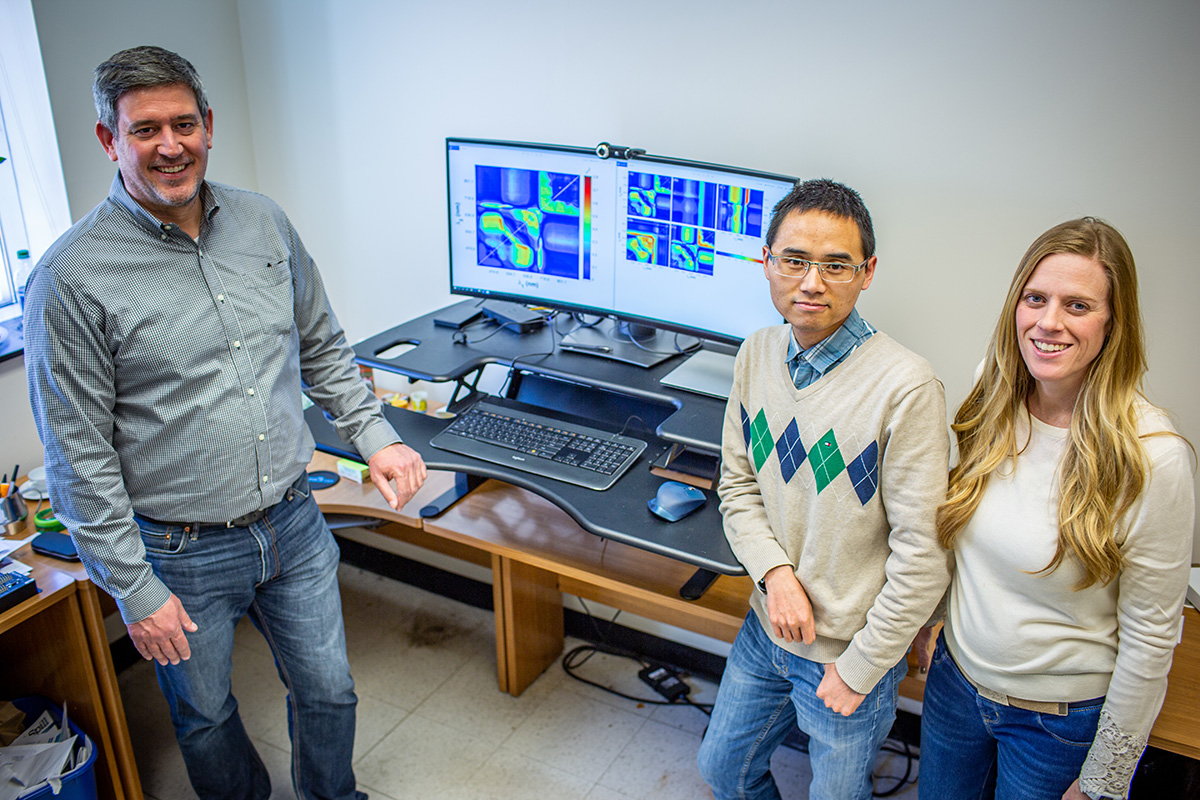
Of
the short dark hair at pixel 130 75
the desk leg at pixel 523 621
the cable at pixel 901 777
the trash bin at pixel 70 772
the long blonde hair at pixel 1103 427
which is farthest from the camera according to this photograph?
the desk leg at pixel 523 621

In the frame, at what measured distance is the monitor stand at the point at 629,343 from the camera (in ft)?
7.04

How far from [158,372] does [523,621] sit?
1277mm

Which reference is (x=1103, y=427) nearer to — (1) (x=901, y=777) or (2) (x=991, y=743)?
(2) (x=991, y=743)

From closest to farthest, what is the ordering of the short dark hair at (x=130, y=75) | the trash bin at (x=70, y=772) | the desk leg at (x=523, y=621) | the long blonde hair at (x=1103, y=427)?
the long blonde hair at (x=1103, y=427)
the short dark hair at (x=130, y=75)
the trash bin at (x=70, y=772)
the desk leg at (x=523, y=621)

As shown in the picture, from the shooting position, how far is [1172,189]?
68.2 inches

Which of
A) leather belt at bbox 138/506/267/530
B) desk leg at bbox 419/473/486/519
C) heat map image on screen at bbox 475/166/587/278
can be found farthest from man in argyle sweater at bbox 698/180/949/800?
leather belt at bbox 138/506/267/530

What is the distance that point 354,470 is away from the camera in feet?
7.43

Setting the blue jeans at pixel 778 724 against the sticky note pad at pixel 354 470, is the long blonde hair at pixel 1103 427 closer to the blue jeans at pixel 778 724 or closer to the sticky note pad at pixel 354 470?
the blue jeans at pixel 778 724

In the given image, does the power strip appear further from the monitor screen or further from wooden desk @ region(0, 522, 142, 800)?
wooden desk @ region(0, 522, 142, 800)

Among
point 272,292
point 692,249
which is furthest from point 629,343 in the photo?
point 272,292

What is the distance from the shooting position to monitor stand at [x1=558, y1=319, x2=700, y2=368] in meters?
2.14

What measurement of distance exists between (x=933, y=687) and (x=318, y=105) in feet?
7.37

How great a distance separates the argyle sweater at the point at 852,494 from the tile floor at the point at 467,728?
91 centimetres

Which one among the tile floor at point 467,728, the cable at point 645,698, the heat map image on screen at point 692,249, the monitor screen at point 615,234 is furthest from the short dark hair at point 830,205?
the tile floor at point 467,728
